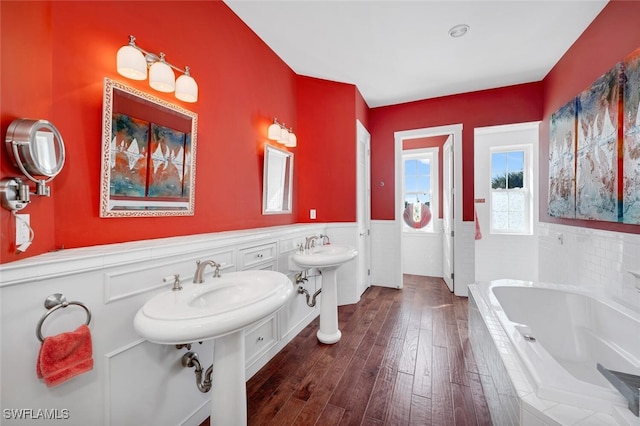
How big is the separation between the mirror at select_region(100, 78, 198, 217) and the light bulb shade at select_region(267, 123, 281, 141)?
83cm

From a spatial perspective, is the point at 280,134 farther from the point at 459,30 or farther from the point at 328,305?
the point at 459,30

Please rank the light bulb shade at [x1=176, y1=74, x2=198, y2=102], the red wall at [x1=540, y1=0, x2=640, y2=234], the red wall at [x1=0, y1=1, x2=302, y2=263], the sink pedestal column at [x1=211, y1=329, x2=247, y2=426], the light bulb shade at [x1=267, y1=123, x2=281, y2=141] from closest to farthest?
1. the red wall at [x1=0, y1=1, x2=302, y2=263]
2. the sink pedestal column at [x1=211, y1=329, x2=247, y2=426]
3. the light bulb shade at [x1=176, y1=74, x2=198, y2=102]
4. the red wall at [x1=540, y1=0, x2=640, y2=234]
5. the light bulb shade at [x1=267, y1=123, x2=281, y2=141]

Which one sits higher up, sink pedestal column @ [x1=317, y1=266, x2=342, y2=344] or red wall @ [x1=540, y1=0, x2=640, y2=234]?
red wall @ [x1=540, y1=0, x2=640, y2=234]

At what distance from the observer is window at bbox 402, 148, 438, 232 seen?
171 inches

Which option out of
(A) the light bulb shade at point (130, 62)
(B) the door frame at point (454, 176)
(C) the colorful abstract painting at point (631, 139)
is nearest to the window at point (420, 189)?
(B) the door frame at point (454, 176)

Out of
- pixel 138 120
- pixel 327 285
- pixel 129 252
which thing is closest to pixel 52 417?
pixel 129 252

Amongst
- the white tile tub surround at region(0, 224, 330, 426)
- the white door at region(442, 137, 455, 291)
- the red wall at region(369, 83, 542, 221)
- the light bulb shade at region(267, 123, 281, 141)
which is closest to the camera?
the white tile tub surround at region(0, 224, 330, 426)

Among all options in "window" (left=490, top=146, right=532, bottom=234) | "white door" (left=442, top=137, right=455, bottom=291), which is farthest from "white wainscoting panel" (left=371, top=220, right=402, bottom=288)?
"window" (left=490, top=146, right=532, bottom=234)

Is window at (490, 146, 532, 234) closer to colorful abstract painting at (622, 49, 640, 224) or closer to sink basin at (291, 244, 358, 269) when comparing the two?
colorful abstract painting at (622, 49, 640, 224)

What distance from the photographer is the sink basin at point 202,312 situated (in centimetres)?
82

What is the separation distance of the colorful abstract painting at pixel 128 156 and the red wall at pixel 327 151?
180 centimetres

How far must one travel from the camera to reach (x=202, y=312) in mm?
878

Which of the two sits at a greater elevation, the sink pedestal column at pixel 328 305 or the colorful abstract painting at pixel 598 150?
the colorful abstract painting at pixel 598 150

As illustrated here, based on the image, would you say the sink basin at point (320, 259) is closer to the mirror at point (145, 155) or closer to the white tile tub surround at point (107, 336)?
the white tile tub surround at point (107, 336)
